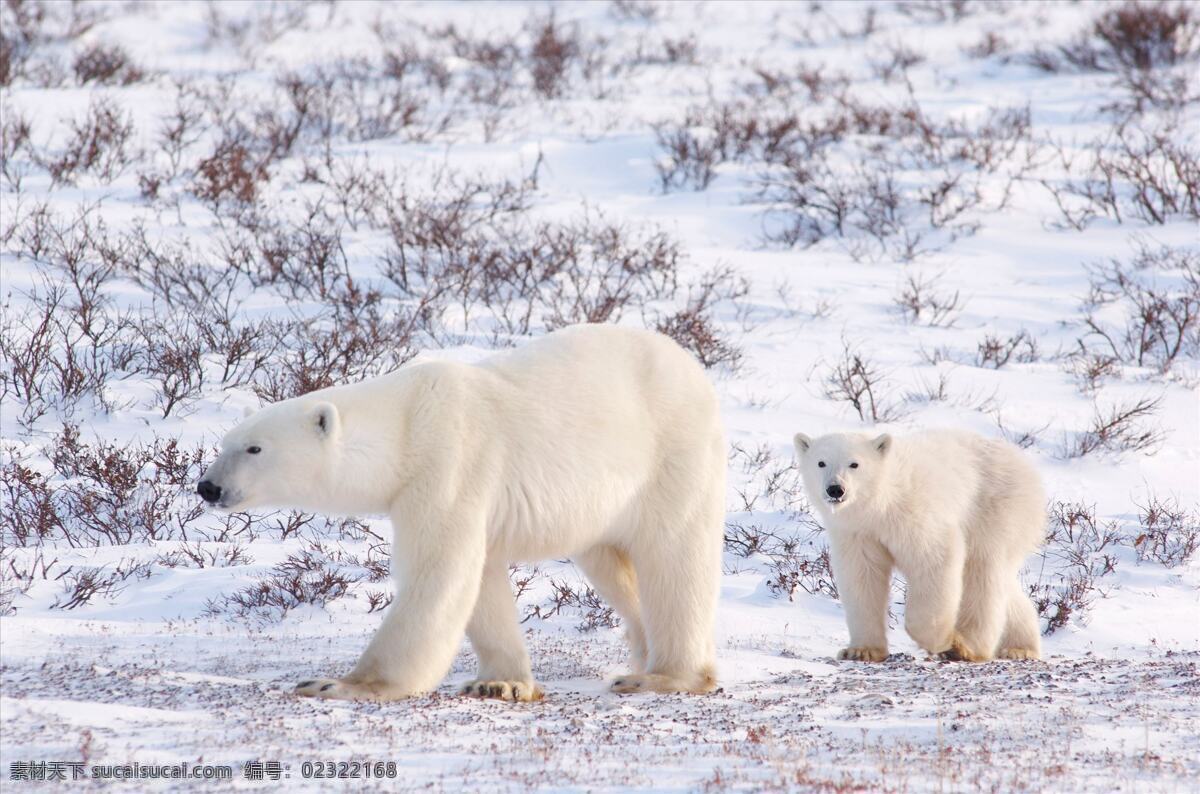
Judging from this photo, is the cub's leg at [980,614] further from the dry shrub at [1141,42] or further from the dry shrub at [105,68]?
the dry shrub at [1141,42]

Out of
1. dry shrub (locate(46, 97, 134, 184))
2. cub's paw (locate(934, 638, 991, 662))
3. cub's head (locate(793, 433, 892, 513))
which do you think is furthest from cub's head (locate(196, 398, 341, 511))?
dry shrub (locate(46, 97, 134, 184))

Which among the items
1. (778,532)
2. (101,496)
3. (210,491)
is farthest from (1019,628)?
(101,496)

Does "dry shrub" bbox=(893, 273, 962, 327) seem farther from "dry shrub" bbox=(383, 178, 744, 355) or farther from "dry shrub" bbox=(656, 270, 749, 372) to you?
"dry shrub" bbox=(656, 270, 749, 372)

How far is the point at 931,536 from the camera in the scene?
518 cm

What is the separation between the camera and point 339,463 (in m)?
4.00

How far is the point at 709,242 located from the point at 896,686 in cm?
750

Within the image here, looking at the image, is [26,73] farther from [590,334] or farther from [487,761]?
[487,761]

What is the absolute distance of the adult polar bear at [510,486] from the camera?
398cm

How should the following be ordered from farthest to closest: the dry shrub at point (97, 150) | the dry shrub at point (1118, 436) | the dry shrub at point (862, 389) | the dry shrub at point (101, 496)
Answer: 1. the dry shrub at point (97, 150)
2. the dry shrub at point (862, 389)
3. the dry shrub at point (1118, 436)
4. the dry shrub at point (101, 496)

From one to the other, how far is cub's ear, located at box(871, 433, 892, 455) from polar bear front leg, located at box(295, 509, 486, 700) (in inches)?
78.2

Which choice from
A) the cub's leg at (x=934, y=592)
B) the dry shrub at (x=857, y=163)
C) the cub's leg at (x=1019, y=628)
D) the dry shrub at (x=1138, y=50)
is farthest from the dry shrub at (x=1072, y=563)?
the dry shrub at (x=1138, y=50)

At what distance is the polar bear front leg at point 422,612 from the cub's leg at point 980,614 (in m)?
2.27

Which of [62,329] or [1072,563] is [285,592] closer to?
[62,329]

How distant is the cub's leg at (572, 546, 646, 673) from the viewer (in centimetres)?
487
